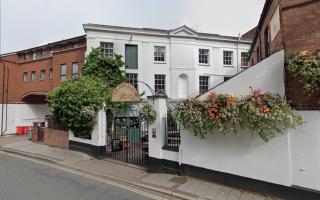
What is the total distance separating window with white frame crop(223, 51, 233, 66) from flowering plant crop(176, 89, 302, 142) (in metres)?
20.3

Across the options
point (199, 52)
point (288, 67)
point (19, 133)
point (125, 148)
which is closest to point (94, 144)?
point (125, 148)

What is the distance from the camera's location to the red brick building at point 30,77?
982 inches

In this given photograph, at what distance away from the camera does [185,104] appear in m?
7.51

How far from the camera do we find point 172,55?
24297 millimetres

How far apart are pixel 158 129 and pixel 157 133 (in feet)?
0.54

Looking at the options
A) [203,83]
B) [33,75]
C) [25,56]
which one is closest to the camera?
[203,83]

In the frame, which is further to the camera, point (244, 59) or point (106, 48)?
point (244, 59)

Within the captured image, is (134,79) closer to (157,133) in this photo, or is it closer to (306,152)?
(157,133)

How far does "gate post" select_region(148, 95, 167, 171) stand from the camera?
8.88 meters

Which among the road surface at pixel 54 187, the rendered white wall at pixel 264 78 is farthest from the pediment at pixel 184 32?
the road surface at pixel 54 187

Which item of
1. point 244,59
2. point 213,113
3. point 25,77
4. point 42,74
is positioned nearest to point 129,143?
point 213,113

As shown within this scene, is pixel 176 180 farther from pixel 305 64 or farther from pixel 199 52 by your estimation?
pixel 199 52

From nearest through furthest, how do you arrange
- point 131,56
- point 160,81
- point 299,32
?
point 299,32 < point 131,56 < point 160,81

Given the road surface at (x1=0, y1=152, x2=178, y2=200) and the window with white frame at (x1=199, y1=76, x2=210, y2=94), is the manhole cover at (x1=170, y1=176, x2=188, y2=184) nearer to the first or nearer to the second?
the road surface at (x1=0, y1=152, x2=178, y2=200)
